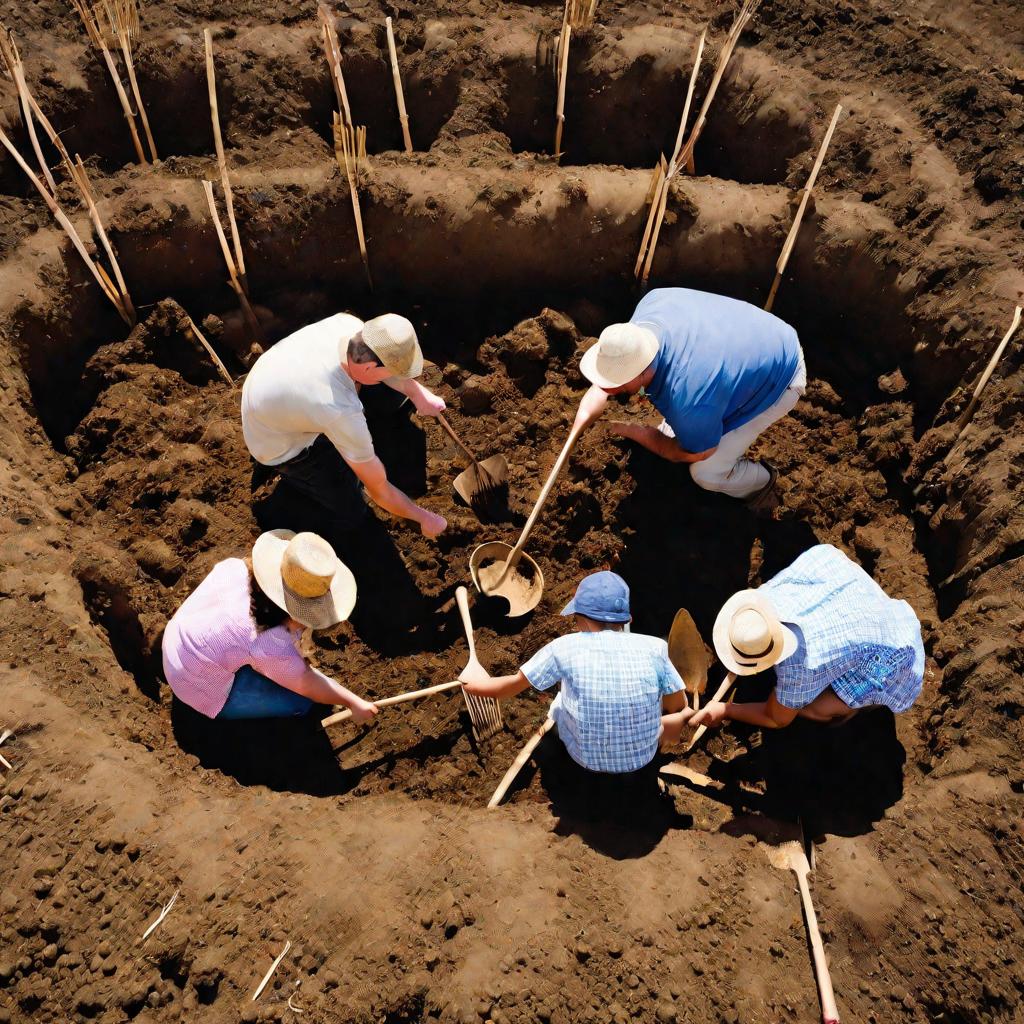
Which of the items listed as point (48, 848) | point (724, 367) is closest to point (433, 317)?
point (724, 367)

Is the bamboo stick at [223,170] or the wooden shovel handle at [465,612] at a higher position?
the bamboo stick at [223,170]

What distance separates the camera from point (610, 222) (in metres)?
5.65

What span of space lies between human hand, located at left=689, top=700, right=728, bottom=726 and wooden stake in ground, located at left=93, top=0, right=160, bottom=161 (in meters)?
5.51

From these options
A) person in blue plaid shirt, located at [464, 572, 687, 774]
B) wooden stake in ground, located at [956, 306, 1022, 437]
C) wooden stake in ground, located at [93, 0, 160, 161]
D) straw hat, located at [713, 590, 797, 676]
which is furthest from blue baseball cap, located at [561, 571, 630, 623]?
wooden stake in ground, located at [93, 0, 160, 161]

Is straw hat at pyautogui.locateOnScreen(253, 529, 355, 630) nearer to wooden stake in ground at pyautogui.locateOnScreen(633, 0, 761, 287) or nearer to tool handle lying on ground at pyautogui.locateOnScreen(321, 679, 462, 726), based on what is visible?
tool handle lying on ground at pyautogui.locateOnScreen(321, 679, 462, 726)

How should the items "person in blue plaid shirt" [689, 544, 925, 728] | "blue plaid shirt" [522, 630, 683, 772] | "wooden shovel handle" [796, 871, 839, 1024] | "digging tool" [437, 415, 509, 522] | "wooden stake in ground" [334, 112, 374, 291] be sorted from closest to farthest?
"wooden shovel handle" [796, 871, 839, 1024] < "blue plaid shirt" [522, 630, 683, 772] < "person in blue plaid shirt" [689, 544, 925, 728] < "digging tool" [437, 415, 509, 522] < "wooden stake in ground" [334, 112, 374, 291]

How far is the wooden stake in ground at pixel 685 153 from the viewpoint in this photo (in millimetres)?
5477

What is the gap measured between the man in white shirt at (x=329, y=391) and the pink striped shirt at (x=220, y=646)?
81 cm

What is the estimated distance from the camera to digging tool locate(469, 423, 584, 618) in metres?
4.91

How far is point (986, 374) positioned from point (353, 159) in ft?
14.5

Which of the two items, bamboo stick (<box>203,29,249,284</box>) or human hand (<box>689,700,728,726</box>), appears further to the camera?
bamboo stick (<box>203,29,249,284</box>)

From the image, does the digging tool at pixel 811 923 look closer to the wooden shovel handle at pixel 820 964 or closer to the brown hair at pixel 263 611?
the wooden shovel handle at pixel 820 964

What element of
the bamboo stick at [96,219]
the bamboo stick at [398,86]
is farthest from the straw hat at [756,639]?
the bamboo stick at [96,219]

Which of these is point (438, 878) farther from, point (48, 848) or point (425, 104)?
point (425, 104)
